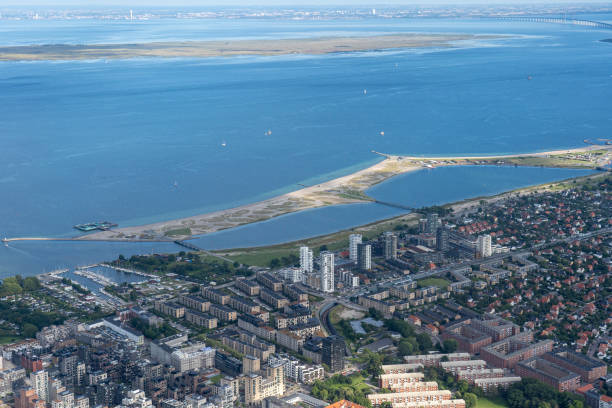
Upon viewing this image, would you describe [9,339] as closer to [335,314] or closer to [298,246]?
[335,314]

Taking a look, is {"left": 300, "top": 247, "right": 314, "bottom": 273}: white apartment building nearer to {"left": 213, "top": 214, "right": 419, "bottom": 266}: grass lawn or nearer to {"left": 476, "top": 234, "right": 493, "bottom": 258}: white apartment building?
{"left": 213, "top": 214, "right": 419, "bottom": 266}: grass lawn

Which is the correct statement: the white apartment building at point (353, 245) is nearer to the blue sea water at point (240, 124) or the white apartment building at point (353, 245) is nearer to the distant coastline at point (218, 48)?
the blue sea water at point (240, 124)

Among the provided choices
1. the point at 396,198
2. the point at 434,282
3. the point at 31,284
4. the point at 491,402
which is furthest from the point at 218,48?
the point at 491,402

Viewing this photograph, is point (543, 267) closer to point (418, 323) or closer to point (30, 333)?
point (418, 323)

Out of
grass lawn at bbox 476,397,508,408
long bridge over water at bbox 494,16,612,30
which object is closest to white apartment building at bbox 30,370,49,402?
grass lawn at bbox 476,397,508,408

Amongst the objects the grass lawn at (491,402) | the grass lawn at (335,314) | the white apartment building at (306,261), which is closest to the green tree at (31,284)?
the white apartment building at (306,261)
